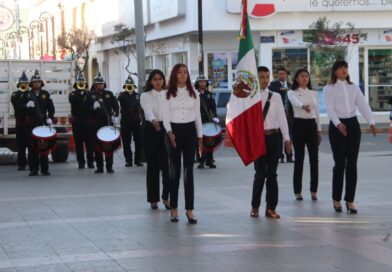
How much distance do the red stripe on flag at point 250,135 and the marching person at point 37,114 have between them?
697 cm

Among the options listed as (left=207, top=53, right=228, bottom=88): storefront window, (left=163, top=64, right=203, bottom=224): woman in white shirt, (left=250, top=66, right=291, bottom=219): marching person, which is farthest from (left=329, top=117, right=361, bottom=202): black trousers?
(left=207, top=53, right=228, bottom=88): storefront window

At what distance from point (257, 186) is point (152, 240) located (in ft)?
6.35

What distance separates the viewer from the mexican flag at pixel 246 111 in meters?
10.1

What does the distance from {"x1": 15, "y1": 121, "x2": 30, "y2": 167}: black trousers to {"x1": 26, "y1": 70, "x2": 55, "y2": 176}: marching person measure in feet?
0.86

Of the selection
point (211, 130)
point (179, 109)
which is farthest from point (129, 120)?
point (179, 109)

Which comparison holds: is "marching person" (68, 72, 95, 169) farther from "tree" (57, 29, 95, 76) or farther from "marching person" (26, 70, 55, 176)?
"tree" (57, 29, 95, 76)

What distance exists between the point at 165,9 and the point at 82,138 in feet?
63.9

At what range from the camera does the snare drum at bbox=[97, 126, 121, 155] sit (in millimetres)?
16391

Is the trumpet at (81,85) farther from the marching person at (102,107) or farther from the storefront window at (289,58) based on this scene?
the storefront window at (289,58)

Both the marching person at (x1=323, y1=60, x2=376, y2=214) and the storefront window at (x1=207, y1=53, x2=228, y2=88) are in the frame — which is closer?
the marching person at (x1=323, y1=60, x2=376, y2=214)

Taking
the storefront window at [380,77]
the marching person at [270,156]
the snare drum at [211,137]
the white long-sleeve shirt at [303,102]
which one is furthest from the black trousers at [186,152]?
the storefront window at [380,77]

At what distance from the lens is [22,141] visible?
17.5m

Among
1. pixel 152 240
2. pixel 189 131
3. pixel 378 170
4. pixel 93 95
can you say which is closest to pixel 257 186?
pixel 189 131

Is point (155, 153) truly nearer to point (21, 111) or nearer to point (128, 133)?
point (21, 111)
